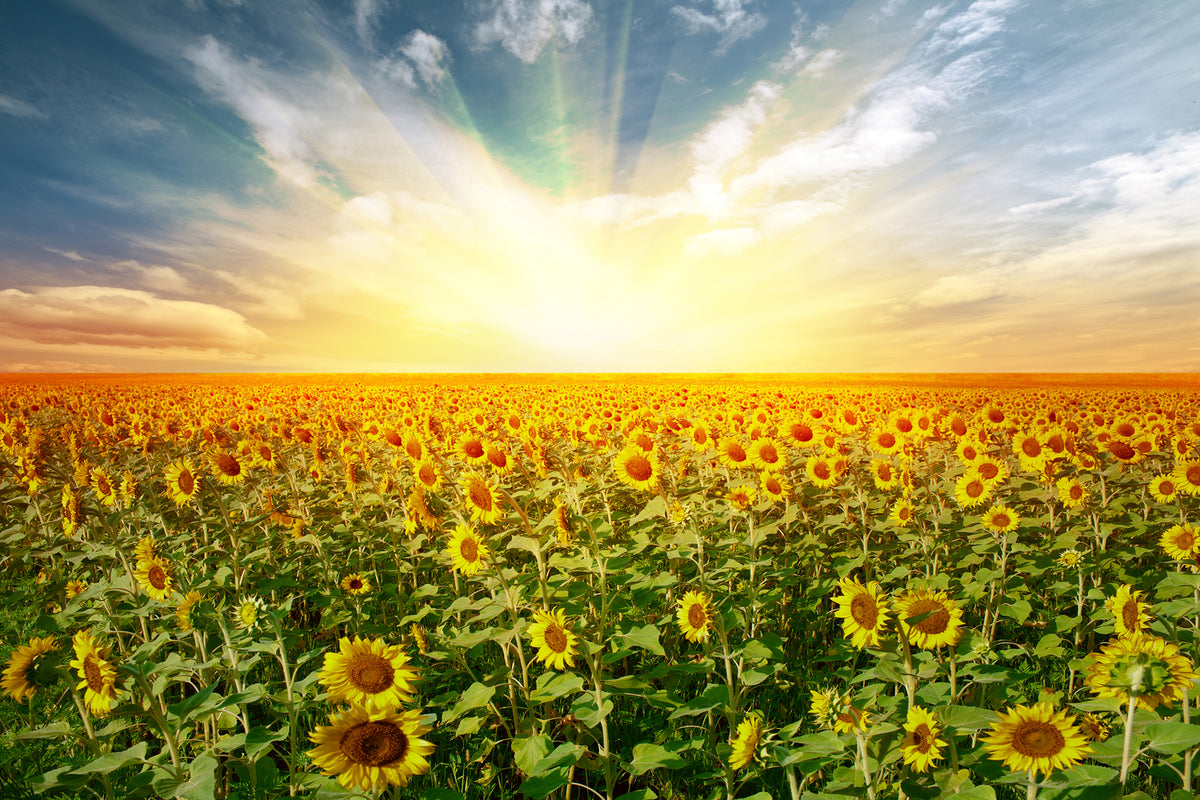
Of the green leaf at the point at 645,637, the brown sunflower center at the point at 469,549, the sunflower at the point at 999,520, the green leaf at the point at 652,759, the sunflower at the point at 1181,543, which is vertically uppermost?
the brown sunflower center at the point at 469,549

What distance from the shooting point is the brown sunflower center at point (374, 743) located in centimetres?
206

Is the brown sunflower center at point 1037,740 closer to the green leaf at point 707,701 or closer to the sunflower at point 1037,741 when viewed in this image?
the sunflower at point 1037,741

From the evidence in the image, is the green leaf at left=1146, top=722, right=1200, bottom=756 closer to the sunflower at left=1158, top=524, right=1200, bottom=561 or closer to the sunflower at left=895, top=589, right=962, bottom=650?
the sunflower at left=895, top=589, right=962, bottom=650

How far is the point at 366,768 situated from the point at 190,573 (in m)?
3.75

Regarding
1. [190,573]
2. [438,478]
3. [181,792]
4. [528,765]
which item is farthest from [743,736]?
Result: [190,573]

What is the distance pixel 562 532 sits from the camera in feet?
11.9

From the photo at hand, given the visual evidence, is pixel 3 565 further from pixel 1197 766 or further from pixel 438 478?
pixel 1197 766

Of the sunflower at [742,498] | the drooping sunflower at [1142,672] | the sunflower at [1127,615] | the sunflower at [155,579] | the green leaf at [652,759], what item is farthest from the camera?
the sunflower at [742,498]

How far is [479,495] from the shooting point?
4.12m

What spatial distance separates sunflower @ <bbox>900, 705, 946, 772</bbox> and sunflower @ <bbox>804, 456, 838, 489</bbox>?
13.3 feet

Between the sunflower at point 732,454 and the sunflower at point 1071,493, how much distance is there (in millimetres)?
3423

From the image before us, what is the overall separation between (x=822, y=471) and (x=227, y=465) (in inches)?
268

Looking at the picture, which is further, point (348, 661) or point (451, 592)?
point (451, 592)

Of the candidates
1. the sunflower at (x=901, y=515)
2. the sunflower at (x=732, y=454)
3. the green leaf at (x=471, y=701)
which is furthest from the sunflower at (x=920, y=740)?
the sunflower at (x=732, y=454)
